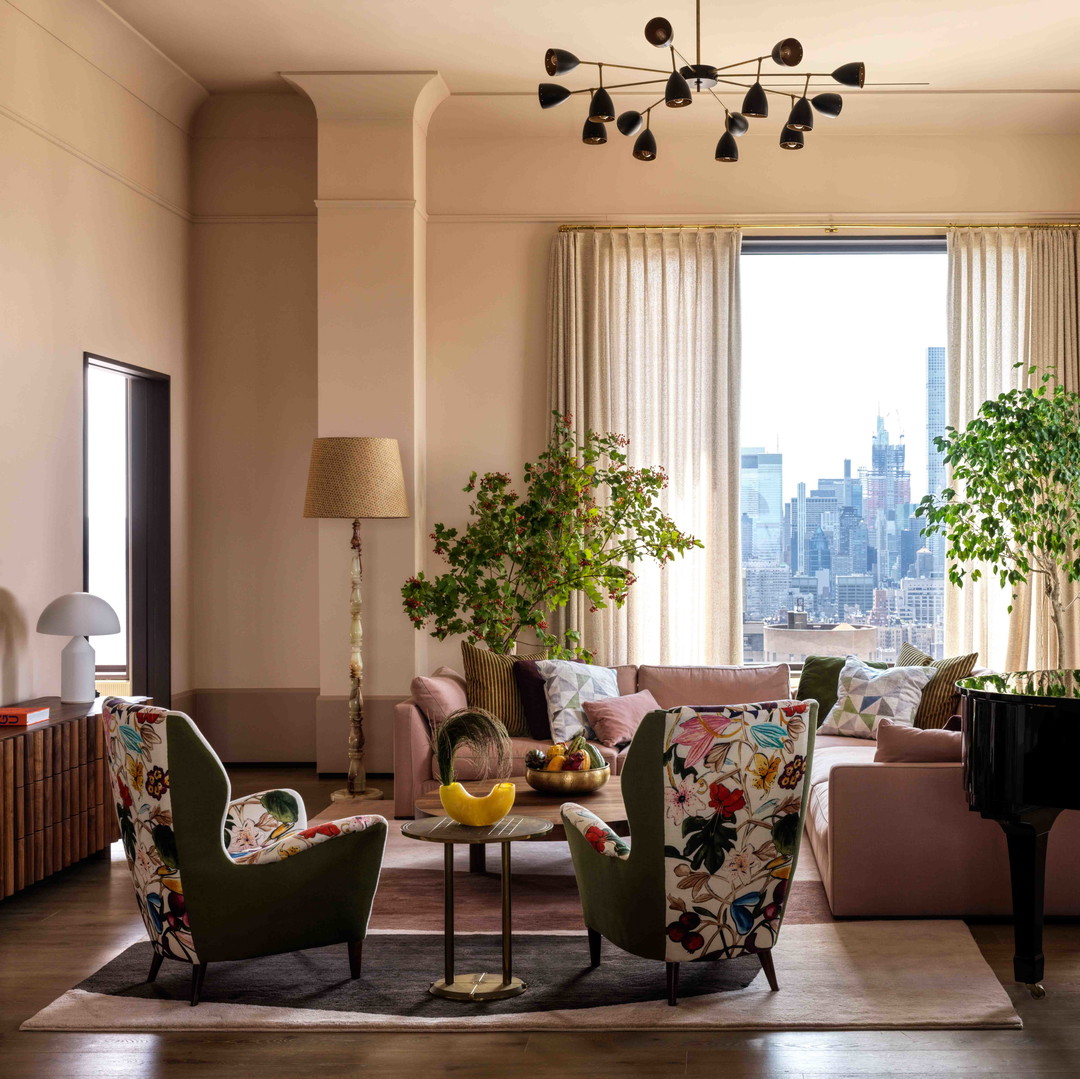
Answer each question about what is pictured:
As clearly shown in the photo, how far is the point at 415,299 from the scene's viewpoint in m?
6.83

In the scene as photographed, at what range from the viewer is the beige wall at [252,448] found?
23.6 feet

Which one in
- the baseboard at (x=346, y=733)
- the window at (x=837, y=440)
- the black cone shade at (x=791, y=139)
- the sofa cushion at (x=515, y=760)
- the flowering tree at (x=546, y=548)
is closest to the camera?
the black cone shade at (x=791, y=139)

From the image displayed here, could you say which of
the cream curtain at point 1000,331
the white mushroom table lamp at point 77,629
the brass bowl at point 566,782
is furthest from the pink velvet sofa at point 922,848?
the white mushroom table lamp at point 77,629

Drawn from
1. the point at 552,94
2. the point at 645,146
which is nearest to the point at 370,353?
the point at 645,146

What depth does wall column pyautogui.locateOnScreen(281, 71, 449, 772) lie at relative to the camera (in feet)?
22.2

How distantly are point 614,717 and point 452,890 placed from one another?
89.6 inches

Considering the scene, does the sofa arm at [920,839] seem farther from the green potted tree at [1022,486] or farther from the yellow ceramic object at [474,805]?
the green potted tree at [1022,486]

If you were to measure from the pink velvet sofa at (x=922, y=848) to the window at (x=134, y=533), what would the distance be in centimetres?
427

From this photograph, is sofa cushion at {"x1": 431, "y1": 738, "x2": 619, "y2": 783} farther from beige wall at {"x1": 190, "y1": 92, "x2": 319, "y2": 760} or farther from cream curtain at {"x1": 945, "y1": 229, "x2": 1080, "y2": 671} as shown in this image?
cream curtain at {"x1": 945, "y1": 229, "x2": 1080, "y2": 671}

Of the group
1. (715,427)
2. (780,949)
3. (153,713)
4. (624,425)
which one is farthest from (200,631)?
(780,949)

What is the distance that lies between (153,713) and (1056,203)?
6.30 metres

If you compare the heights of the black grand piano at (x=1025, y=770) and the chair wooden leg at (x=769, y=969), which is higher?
the black grand piano at (x=1025, y=770)

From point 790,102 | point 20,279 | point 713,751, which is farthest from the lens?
point 790,102

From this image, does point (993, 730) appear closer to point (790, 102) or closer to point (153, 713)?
point (153, 713)
